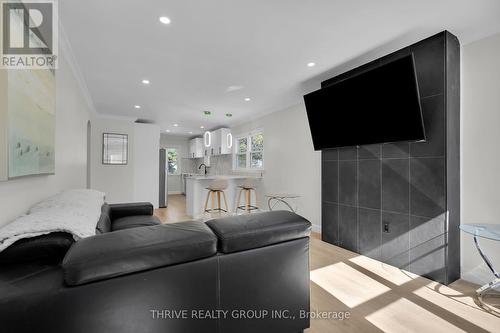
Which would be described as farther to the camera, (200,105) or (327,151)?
(200,105)

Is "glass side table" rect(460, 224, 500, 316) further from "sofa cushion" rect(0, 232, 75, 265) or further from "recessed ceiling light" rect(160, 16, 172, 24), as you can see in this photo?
"recessed ceiling light" rect(160, 16, 172, 24)

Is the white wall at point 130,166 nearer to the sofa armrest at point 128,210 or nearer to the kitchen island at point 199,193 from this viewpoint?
the kitchen island at point 199,193

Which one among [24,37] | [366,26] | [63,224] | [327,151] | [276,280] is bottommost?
[276,280]

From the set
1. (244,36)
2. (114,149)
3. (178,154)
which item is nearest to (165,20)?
(244,36)

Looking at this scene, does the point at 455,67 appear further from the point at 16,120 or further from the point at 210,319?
the point at 16,120

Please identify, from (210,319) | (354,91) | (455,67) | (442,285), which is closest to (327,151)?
(354,91)

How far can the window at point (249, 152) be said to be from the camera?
5.70m

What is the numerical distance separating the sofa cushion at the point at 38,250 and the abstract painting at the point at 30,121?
1.71 feet

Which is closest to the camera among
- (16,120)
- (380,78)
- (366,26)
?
(16,120)

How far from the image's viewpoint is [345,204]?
10.3 feet

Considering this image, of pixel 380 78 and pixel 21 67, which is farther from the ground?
pixel 380 78

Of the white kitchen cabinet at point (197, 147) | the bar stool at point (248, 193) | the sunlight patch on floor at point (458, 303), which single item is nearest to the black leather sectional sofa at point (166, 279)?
the sunlight patch on floor at point (458, 303)

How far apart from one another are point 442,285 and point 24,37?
382 cm

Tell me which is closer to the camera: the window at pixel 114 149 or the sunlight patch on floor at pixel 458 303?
the sunlight patch on floor at pixel 458 303
